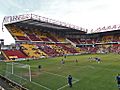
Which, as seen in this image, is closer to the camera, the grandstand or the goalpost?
the goalpost

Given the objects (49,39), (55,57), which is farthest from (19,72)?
(49,39)

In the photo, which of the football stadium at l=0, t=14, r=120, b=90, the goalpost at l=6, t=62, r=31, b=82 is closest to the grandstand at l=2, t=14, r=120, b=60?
the football stadium at l=0, t=14, r=120, b=90

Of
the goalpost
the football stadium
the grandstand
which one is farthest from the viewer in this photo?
the grandstand

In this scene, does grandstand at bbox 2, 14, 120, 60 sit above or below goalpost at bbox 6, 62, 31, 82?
above

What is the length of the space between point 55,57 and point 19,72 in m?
33.9

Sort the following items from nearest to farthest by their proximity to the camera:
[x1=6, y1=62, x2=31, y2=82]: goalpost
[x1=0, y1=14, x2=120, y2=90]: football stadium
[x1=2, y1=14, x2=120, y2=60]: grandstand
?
[x1=0, y1=14, x2=120, y2=90]: football stadium, [x1=6, y1=62, x2=31, y2=82]: goalpost, [x1=2, y1=14, x2=120, y2=60]: grandstand

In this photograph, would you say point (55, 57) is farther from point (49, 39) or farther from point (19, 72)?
point (19, 72)

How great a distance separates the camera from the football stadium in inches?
925

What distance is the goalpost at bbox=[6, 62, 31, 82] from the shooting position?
26891 millimetres

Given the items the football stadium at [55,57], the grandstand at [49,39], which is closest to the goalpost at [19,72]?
the football stadium at [55,57]

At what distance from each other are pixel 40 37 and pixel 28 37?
25.1 feet

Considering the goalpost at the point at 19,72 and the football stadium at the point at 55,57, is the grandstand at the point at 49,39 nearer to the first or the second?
the football stadium at the point at 55,57

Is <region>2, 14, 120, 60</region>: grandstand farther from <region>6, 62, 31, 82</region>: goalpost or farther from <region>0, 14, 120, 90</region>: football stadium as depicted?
<region>6, 62, 31, 82</region>: goalpost

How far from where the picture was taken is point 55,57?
64062 millimetres
